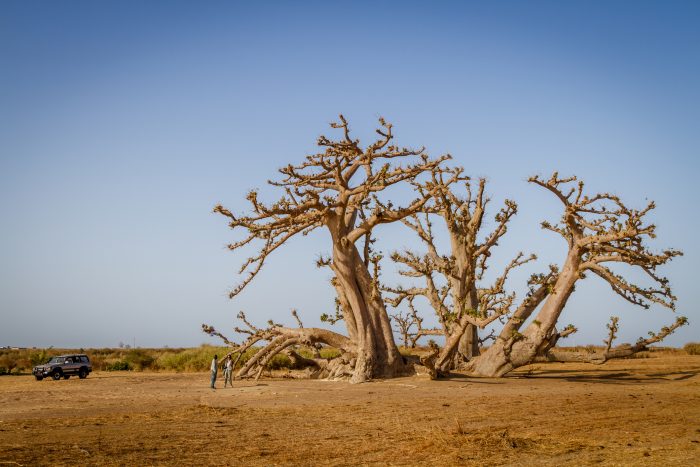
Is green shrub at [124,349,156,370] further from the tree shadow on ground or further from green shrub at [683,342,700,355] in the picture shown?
green shrub at [683,342,700,355]

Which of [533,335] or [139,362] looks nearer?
[533,335]

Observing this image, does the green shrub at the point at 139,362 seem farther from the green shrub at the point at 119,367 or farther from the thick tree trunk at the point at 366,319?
the thick tree trunk at the point at 366,319

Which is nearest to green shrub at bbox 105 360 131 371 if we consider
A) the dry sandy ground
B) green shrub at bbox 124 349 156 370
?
green shrub at bbox 124 349 156 370

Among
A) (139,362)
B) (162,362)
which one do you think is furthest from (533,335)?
(139,362)

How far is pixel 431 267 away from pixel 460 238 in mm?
1707

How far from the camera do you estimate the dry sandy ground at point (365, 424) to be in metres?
8.98

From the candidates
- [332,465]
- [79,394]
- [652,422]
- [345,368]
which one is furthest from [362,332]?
[332,465]

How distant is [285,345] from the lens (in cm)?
2389

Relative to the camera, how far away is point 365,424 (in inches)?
483

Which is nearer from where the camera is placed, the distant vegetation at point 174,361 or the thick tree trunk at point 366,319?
the thick tree trunk at point 366,319

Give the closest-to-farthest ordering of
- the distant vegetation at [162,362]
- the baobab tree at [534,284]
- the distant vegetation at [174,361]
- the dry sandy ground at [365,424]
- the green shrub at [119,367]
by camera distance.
Answer: 1. the dry sandy ground at [365,424]
2. the baobab tree at [534,284]
3. the distant vegetation at [174,361]
4. the distant vegetation at [162,362]
5. the green shrub at [119,367]

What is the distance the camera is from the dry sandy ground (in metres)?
8.98

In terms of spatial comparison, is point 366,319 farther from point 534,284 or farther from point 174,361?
point 174,361

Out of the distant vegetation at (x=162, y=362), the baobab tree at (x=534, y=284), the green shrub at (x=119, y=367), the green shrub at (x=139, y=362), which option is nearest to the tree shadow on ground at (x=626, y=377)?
the baobab tree at (x=534, y=284)
